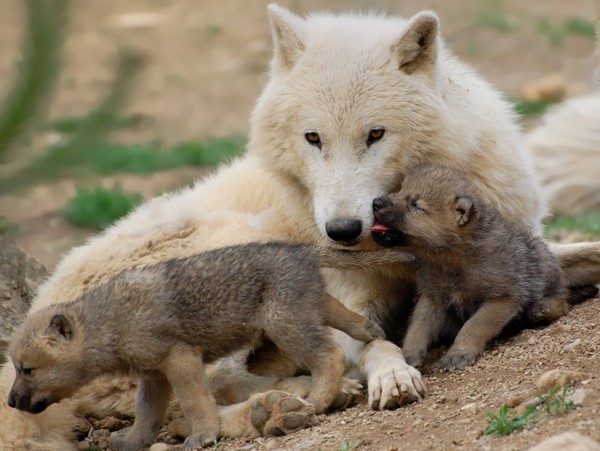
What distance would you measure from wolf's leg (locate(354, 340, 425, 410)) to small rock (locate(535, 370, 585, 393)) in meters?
0.69

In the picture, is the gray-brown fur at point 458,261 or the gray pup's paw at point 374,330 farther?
the gray pup's paw at point 374,330

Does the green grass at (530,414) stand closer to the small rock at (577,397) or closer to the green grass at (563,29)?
the small rock at (577,397)

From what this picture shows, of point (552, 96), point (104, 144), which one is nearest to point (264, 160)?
point (104, 144)

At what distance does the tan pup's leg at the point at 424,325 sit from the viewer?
224 inches

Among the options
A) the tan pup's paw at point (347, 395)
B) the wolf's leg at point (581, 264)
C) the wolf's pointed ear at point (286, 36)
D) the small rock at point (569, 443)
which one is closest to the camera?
the small rock at point (569, 443)

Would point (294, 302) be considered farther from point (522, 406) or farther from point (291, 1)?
point (291, 1)

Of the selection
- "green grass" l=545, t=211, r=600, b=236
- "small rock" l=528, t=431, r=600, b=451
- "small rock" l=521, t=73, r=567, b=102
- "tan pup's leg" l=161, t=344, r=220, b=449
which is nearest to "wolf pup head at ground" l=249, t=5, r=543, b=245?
"tan pup's leg" l=161, t=344, r=220, b=449

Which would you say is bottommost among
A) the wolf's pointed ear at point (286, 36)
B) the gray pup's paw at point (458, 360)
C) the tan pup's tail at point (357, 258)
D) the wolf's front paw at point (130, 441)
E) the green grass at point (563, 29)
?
the green grass at point (563, 29)

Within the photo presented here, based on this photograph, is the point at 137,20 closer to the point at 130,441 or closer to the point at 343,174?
the point at 343,174

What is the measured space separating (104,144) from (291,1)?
18.6 metres

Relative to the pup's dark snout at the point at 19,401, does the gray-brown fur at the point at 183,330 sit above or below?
above

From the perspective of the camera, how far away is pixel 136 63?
3.28 meters

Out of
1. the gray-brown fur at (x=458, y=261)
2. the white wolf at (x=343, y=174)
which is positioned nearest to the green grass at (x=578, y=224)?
the white wolf at (x=343, y=174)

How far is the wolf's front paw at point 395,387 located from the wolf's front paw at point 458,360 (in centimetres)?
16
